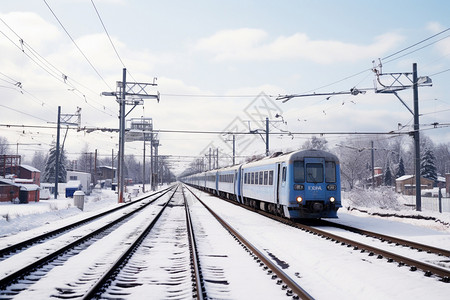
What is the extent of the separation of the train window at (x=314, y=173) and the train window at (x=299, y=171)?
0.20m

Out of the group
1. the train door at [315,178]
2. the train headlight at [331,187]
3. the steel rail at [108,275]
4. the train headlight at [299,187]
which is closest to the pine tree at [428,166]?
the train headlight at [331,187]

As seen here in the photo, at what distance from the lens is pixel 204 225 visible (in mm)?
16422

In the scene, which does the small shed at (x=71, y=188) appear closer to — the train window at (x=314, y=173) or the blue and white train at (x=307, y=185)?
the blue and white train at (x=307, y=185)

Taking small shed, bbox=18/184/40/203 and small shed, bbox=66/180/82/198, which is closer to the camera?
small shed, bbox=18/184/40/203

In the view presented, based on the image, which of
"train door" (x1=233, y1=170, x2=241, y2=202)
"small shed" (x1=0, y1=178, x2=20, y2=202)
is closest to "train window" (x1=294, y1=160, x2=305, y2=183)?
"train door" (x1=233, y1=170, x2=241, y2=202)

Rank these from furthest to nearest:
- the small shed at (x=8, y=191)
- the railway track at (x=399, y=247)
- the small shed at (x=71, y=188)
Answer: the small shed at (x=71, y=188) < the small shed at (x=8, y=191) < the railway track at (x=399, y=247)

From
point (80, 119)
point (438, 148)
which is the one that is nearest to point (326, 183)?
point (80, 119)

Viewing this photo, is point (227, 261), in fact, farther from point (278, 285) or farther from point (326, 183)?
point (326, 183)

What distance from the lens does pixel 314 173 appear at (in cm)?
1661

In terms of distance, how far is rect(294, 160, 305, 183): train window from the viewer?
16422 mm

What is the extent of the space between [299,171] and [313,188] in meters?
0.86

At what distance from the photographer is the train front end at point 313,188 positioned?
16.2 m

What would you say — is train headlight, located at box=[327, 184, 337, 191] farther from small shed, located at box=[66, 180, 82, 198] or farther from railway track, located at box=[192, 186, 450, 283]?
small shed, located at box=[66, 180, 82, 198]

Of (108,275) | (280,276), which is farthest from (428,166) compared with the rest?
(108,275)
